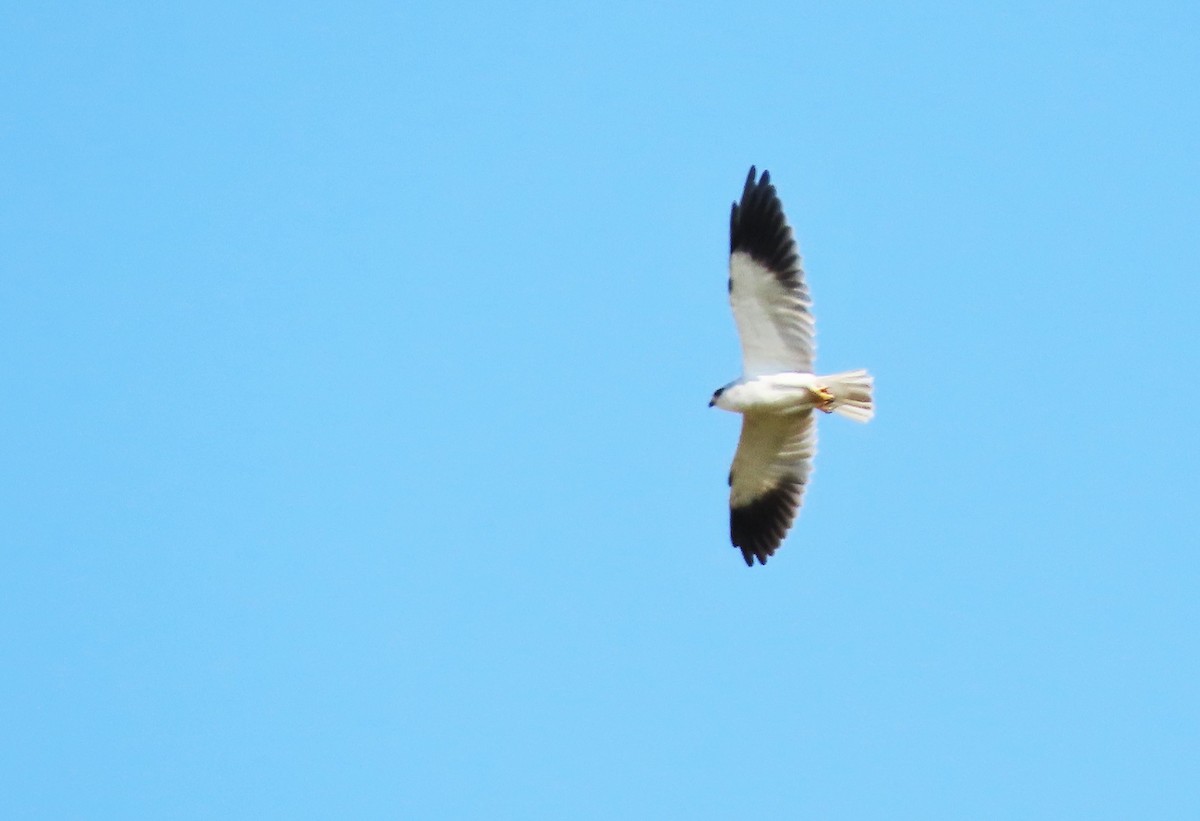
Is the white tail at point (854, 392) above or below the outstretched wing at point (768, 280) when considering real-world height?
below

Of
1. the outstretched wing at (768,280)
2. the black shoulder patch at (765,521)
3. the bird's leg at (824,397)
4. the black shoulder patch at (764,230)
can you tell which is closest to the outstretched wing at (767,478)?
the black shoulder patch at (765,521)

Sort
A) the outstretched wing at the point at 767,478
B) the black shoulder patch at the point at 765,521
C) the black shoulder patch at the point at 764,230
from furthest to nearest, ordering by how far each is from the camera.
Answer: the black shoulder patch at the point at 765,521 → the outstretched wing at the point at 767,478 → the black shoulder patch at the point at 764,230

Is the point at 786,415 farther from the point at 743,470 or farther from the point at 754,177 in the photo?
the point at 754,177

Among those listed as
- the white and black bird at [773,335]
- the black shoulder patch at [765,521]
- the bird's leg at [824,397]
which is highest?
the white and black bird at [773,335]

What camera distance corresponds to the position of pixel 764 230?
1172 centimetres

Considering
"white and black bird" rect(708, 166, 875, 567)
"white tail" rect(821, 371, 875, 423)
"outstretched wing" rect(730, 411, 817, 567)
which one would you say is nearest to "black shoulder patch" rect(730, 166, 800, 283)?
"white and black bird" rect(708, 166, 875, 567)

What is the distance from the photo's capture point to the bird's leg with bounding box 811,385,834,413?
1176 cm

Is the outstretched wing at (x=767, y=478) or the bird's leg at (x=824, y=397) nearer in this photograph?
the bird's leg at (x=824, y=397)

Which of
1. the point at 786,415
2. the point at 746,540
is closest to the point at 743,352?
the point at 786,415

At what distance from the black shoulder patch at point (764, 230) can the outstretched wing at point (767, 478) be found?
1.27 metres

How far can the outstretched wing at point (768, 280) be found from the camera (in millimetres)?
11688

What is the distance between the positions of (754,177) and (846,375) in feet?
5.29

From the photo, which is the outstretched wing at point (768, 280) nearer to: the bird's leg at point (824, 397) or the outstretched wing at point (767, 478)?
the bird's leg at point (824, 397)

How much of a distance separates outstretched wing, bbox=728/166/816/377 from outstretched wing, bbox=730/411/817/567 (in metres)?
0.69
